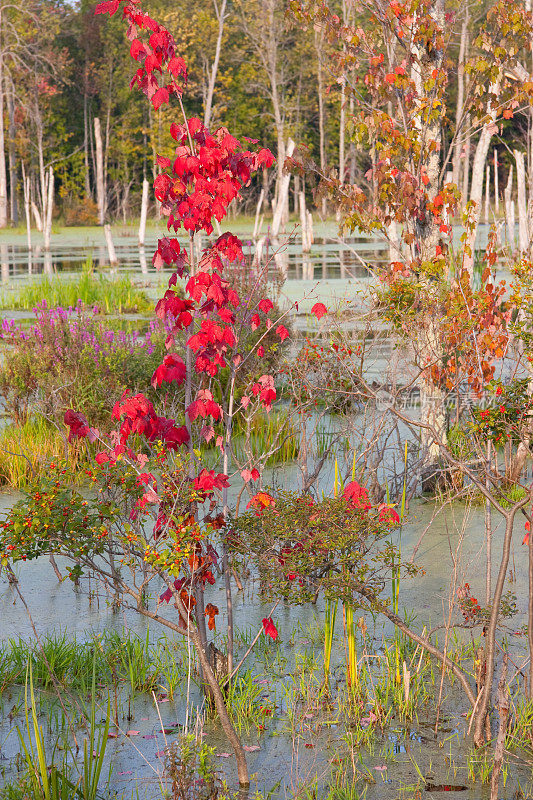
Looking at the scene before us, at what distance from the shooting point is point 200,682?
3662 millimetres

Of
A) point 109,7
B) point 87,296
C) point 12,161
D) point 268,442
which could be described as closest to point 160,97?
point 109,7

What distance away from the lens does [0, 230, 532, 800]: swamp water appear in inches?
120

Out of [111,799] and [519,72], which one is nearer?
[111,799]

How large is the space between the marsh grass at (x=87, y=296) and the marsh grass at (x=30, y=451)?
Result: 4.38 m

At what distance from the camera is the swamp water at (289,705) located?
3057 millimetres

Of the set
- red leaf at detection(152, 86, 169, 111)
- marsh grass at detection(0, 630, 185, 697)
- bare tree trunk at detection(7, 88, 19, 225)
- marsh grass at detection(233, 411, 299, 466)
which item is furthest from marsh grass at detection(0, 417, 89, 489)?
bare tree trunk at detection(7, 88, 19, 225)

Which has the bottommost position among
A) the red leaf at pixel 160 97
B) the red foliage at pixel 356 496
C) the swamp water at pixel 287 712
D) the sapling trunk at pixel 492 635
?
the swamp water at pixel 287 712

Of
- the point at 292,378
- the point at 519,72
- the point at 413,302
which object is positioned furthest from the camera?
the point at 519,72

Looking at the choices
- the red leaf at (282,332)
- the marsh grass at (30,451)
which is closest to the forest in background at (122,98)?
the marsh grass at (30,451)

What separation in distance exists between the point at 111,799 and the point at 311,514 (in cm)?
115

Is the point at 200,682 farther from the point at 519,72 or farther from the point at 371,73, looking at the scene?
the point at 519,72

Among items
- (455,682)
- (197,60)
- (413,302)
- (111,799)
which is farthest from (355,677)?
(197,60)

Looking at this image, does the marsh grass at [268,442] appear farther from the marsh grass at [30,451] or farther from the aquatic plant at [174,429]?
the aquatic plant at [174,429]

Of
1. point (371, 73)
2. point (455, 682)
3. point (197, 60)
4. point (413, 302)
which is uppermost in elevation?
point (197, 60)
